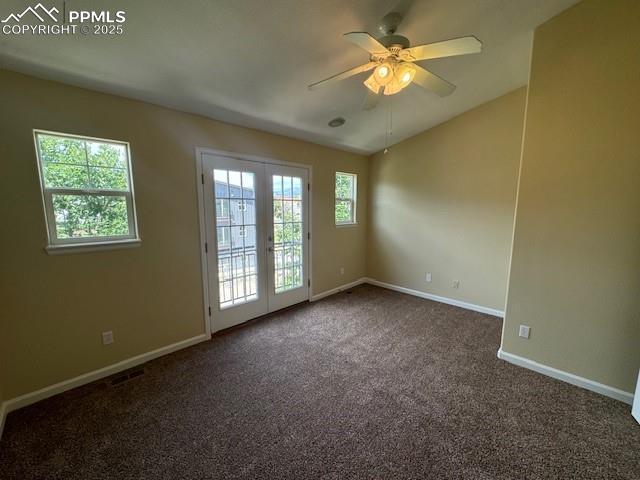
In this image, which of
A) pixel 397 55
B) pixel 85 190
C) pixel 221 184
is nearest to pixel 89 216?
pixel 85 190

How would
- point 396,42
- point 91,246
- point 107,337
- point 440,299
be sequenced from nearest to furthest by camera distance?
1. point 396,42
2. point 91,246
3. point 107,337
4. point 440,299

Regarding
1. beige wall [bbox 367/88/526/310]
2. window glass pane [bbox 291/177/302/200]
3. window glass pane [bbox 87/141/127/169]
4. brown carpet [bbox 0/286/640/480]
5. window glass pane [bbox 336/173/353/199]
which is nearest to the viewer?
brown carpet [bbox 0/286/640/480]

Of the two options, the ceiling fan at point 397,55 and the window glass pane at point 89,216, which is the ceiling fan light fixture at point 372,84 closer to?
the ceiling fan at point 397,55

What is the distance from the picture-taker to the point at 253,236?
322cm

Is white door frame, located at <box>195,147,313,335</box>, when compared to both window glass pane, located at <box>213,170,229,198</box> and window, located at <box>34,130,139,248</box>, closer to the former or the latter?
window glass pane, located at <box>213,170,229,198</box>

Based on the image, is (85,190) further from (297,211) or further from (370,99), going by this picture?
(370,99)

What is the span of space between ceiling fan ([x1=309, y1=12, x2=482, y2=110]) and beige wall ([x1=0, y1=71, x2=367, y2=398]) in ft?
5.52

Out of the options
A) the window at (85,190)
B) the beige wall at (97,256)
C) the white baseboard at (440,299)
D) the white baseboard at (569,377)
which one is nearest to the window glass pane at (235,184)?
the beige wall at (97,256)

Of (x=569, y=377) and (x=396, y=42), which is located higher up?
(x=396, y=42)

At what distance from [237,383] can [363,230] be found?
3.34 m

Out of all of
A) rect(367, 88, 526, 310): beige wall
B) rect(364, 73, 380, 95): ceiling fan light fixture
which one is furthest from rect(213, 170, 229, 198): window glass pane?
rect(367, 88, 526, 310): beige wall

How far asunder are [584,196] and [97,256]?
12.8 feet

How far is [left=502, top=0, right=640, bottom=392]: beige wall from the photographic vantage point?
6.07 ft

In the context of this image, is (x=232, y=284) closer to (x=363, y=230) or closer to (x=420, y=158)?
(x=363, y=230)
